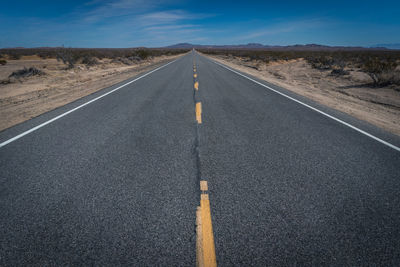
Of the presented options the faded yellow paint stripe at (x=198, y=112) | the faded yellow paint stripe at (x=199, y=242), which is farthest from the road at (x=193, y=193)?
the faded yellow paint stripe at (x=198, y=112)

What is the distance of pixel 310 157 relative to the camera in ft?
12.2

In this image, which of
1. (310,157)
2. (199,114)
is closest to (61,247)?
(310,157)

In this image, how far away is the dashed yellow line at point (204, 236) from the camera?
1845 millimetres

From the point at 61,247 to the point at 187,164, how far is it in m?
1.90

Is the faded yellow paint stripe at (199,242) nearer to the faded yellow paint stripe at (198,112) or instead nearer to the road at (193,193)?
the road at (193,193)

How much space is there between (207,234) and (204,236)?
1.5 inches

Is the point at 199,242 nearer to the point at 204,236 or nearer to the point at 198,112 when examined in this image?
the point at 204,236

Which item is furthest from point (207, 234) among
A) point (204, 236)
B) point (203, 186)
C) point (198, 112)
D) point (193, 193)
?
point (198, 112)

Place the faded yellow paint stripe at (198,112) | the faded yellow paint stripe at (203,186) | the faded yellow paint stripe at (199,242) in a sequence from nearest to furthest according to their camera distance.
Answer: the faded yellow paint stripe at (199,242) → the faded yellow paint stripe at (203,186) → the faded yellow paint stripe at (198,112)

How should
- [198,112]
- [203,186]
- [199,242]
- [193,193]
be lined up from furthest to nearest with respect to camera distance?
[198,112] < [203,186] < [193,193] < [199,242]

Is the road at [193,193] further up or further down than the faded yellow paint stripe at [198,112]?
further down

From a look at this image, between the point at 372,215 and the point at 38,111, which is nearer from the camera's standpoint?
the point at 372,215

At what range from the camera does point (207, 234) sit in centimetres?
210

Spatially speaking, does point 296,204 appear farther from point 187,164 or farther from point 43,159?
point 43,159
